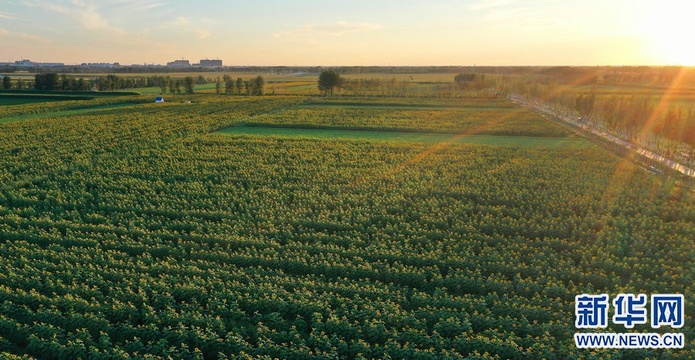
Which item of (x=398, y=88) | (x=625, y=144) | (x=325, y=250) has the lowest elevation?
(x=325, y=250)

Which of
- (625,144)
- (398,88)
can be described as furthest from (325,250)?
(398,88)

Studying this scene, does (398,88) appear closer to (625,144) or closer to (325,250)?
(625,144)

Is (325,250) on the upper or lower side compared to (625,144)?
lower

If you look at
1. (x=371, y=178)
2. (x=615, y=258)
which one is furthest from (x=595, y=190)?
→ (x=371, y=178)

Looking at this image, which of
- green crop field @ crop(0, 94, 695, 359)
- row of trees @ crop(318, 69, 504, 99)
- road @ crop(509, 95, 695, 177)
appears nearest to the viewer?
green crop field @ crop(0, 94, 695, 359)

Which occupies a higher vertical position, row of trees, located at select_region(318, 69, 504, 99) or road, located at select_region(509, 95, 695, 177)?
row of trees, located at select_region(318, 69, 504, 99)

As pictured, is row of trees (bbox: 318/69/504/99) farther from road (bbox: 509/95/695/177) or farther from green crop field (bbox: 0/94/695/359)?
green crop field (bbox: 0/94/695/359)

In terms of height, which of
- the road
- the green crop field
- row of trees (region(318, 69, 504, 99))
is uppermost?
row of trees (region(318, 69, 504, 99))

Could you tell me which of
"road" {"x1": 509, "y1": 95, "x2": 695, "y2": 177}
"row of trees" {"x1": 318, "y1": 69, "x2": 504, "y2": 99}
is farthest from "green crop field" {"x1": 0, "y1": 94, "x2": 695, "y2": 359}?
"row of trees" {"x1": 318, "y1": 69, "x2": 504, "y2": 99}
